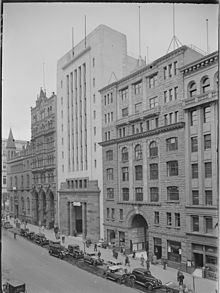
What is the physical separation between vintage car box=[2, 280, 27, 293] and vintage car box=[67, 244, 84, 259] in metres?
Result: 0.54

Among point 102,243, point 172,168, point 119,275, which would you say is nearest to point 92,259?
point 102,243

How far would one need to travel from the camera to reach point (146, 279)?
108 inches

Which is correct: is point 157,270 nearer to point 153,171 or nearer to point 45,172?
point 153,171

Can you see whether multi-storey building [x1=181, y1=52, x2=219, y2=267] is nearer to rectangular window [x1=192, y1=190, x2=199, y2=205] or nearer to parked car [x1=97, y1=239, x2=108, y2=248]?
rectangular window [x1=192, y1=190, x2=199, y2=205]

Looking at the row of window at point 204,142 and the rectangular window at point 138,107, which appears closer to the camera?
the row of window at point 204,142

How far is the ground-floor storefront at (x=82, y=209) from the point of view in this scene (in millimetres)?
3154

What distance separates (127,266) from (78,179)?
96cm

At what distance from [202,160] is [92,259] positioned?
1.42 m

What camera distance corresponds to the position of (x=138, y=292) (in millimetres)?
2684

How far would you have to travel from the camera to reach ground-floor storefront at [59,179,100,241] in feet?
10.3

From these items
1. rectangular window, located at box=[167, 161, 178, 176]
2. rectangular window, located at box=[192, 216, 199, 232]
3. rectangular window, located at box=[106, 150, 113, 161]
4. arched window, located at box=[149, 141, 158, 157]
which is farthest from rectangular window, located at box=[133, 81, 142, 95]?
rectangular window, located at box=[192, 216, 199, 232]

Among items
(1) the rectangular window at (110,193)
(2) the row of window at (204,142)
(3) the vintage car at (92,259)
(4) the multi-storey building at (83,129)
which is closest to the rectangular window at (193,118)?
(2) the row of window at (204,142)

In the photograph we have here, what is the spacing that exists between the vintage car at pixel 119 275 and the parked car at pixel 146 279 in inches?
1.8

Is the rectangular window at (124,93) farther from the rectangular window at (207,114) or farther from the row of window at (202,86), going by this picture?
the rectangular window at (207,114)
